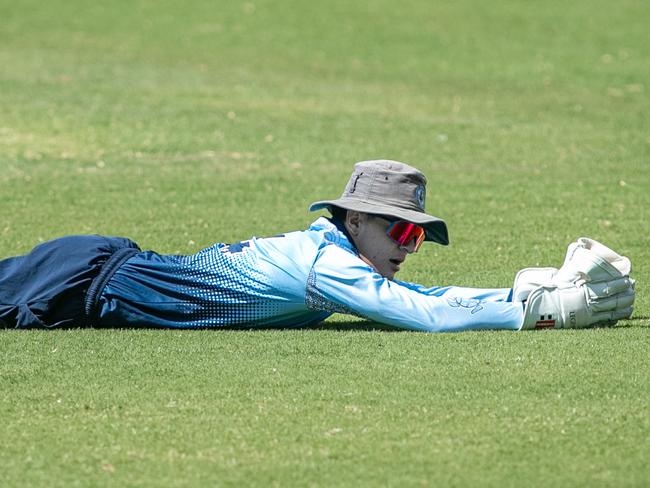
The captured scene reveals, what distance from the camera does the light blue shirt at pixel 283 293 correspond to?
645 cm

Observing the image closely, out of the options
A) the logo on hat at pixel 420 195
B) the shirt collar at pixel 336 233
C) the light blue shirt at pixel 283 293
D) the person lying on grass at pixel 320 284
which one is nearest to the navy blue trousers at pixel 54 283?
the person lying on grass at pixel 320 284

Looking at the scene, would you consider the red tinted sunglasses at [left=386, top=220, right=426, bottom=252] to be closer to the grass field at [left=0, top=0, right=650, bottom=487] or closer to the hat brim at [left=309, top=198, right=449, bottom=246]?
the hat brim at [left=309, top=198, right=449, bottom=246]

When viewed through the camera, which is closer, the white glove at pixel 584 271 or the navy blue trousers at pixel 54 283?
the white glove at pixel 584 271

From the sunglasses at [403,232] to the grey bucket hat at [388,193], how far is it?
6 cm

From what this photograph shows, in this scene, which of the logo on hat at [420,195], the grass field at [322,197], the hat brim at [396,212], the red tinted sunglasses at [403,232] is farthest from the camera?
the logo on hat at [420,195]

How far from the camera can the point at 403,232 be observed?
22.1 feet

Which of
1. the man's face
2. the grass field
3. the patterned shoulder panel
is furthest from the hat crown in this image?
the grass field

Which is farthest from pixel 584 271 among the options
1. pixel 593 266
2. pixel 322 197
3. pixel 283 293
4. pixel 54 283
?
pixel 322 197

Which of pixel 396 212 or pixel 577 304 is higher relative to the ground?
pixel 396 212

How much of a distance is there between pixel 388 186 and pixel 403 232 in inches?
10.4

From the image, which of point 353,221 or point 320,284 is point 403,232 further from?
point 320,284

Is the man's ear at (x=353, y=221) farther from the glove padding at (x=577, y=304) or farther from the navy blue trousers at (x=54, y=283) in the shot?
the navy blue trousers at (x=54, y=283)

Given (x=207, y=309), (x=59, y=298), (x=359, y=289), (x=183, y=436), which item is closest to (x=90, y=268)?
(x=59, y=298)

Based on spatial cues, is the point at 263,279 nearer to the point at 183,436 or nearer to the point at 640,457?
the point at 183,436
